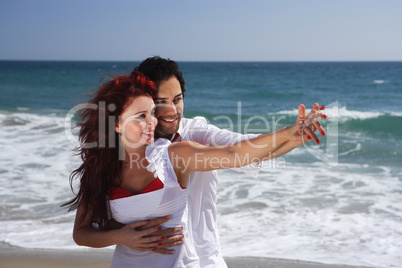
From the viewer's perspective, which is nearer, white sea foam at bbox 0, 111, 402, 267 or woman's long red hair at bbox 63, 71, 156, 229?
woman's long red hair at bbox 63, 71, 156, 229

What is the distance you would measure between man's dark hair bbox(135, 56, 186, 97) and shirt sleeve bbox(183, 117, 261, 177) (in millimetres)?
282

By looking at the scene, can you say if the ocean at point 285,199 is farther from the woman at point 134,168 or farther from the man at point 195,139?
the woman at point 134,168

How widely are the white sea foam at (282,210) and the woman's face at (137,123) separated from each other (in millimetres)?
2644

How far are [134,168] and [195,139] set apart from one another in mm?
406

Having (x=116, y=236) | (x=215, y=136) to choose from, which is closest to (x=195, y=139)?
(x=215, y=136)

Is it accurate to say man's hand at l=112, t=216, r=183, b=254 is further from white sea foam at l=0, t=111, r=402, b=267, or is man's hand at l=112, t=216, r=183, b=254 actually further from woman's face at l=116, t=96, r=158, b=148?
white sea foam at l=0, t=111, r=402, b=267

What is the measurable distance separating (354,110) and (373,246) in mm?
14581

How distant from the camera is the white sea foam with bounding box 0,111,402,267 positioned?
4535mm

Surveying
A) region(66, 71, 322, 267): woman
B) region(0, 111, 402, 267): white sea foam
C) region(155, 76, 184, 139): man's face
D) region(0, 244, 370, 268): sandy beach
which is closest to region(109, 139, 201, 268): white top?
region(66, 71, 322, 267): woman

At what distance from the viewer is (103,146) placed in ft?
6.61

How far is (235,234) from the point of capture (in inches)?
192

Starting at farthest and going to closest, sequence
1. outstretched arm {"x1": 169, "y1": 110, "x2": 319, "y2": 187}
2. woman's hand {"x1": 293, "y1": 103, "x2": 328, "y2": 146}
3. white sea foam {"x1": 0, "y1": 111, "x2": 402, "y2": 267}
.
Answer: white sea foam {"x1": 0, "y1": 111, "x2": 402, "y2": 267} < outstretched arm {"x1": 169, "y1": 110, "x2": 319, "y2": 187} < woman's hand {"x1": 293, "y1": 103, "x2": 328, "y2": 146}

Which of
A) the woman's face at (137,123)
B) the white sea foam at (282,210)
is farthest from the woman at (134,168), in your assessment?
the white sea foam at (282,210)

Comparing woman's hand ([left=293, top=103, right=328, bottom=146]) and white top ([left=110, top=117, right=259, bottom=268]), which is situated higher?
woman's hand ([left=293, top=103, right=328, bottom=146])
